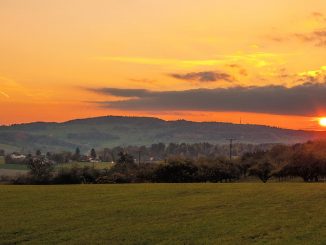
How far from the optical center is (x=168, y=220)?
3378 cm

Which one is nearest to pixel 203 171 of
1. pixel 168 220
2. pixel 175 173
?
pixel 175 173

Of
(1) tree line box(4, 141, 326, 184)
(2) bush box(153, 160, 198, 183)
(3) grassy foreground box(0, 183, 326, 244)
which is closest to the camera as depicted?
(3) grassy foreground box(0, 183, 326, 244)

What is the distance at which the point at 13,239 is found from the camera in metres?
27.6

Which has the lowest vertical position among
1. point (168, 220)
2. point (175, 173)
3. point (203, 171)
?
point (168, 220)

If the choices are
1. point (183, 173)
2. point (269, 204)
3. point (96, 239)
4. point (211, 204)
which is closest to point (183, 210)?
point (211, 204)

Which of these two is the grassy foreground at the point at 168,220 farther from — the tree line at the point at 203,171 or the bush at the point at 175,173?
the bush at the point at 175,173

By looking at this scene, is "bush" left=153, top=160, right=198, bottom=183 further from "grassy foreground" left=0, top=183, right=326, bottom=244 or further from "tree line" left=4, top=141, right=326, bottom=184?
"grassy foreground" left=0, top=183, right=326, bottom=244

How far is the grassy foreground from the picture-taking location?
87.9 ft

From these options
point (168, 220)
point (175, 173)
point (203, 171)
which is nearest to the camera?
point (168, 220)

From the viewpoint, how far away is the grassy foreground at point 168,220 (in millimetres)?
26797

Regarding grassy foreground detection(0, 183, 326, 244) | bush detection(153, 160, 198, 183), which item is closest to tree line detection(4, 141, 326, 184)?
bush detection(153, 160, 198, 183)

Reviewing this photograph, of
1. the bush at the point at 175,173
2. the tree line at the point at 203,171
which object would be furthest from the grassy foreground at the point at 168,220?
the bush at the point at 175,173

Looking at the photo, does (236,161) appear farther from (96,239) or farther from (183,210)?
(96,239)

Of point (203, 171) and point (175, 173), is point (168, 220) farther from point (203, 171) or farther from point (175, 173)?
point (203, 171)
